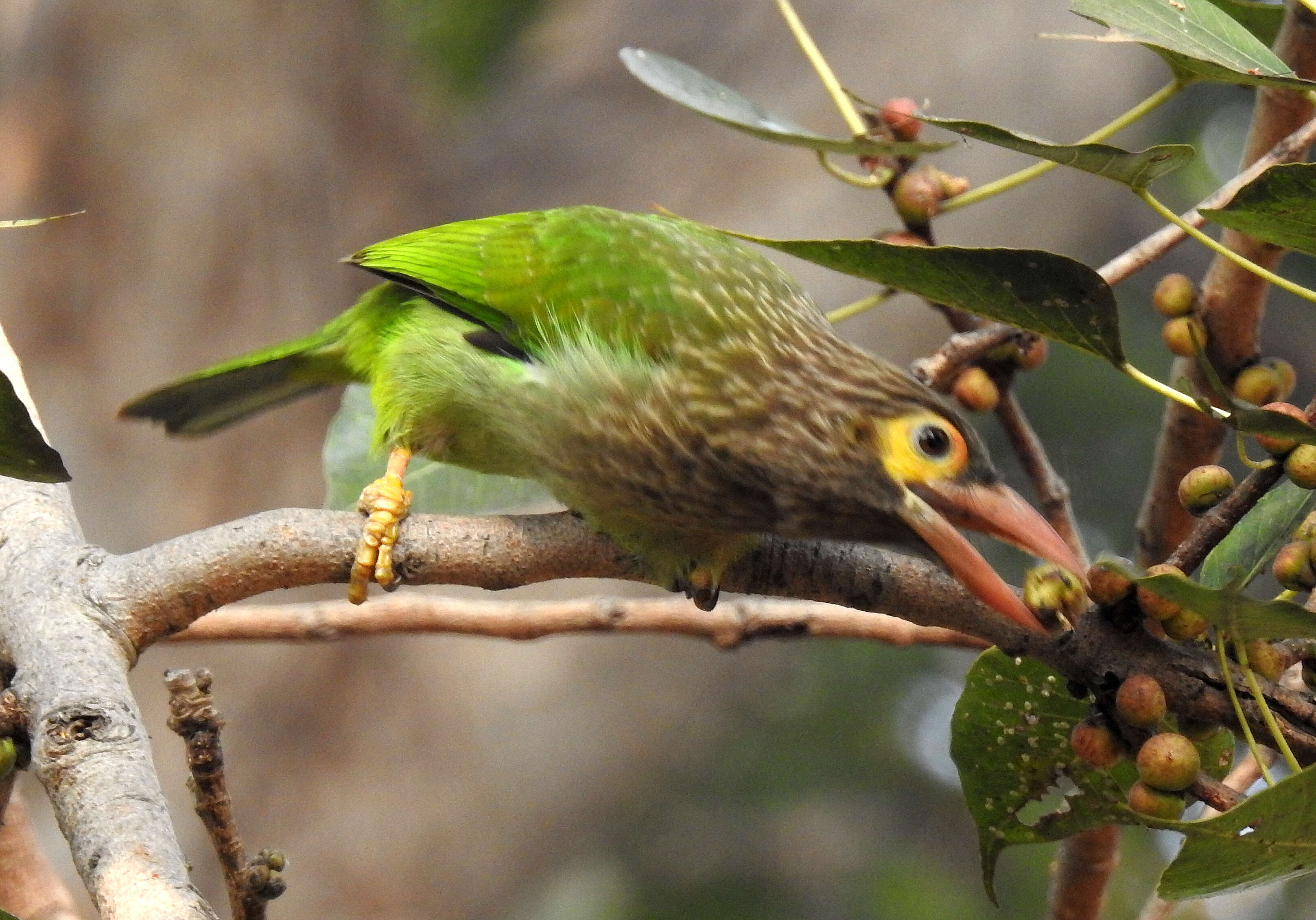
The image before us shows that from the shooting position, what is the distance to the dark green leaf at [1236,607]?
116 cm

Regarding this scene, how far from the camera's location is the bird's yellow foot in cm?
164

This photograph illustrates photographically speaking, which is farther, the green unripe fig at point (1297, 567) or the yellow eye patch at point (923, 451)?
the yellow eye patch at point (923, 451)

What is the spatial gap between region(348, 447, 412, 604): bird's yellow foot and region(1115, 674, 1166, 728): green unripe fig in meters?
0.90

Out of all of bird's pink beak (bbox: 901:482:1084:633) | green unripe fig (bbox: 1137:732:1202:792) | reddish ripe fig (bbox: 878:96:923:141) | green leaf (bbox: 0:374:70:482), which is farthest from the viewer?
reddish ripe fig (bbox: 878:96:923:141)

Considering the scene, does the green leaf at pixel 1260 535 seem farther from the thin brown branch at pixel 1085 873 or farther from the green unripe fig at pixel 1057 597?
the thin brown branch at pixel 1085 873

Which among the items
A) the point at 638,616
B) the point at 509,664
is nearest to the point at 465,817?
the point at 509,664

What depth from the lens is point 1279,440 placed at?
128cm

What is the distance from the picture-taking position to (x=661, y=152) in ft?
15.8

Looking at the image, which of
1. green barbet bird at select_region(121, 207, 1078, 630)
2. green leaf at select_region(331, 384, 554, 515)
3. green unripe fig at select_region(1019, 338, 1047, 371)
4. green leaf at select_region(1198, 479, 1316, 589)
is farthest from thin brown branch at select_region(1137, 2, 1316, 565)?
green leaf at select_region(331, 384, 554, 515)

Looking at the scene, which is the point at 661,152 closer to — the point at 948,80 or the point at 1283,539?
the point at 948,80

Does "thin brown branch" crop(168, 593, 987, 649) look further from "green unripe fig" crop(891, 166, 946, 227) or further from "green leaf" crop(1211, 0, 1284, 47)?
"green leaf" crop(1211, 0, 1284, 47)

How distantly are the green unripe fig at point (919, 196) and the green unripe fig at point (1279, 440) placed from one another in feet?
2.49

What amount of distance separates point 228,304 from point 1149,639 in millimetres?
4268

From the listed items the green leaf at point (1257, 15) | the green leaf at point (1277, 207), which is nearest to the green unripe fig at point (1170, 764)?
the green leaf at point (1277, 207)
